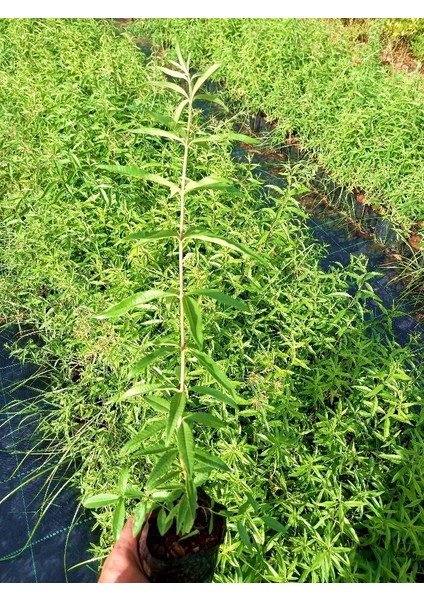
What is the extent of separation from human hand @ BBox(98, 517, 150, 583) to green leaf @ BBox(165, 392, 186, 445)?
40 cm

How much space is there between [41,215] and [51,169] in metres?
0.38

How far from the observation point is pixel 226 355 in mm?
2232

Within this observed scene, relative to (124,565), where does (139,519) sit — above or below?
above

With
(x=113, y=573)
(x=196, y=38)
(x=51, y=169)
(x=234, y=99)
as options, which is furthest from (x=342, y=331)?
(x=196, y=38)

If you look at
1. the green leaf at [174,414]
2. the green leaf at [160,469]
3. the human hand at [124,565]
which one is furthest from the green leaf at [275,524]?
the green leaf at [174,414]

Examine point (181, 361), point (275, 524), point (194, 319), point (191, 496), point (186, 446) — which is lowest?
point (275, 524)

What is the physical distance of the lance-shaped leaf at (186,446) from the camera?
1.05 m

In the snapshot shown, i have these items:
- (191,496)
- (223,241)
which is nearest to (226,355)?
(191,496)

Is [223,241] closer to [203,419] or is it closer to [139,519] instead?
[203,419]

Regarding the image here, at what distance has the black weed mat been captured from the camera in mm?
2293

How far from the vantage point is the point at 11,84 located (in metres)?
3.81

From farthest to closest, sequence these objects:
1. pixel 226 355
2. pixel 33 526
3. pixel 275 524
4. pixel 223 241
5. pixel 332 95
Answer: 1. pixel 332 95
2. pixel 33 526
3. pixel 226 355
4. pixel 275 524
5. pixel 223 241

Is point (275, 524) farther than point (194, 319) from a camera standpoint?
Yes

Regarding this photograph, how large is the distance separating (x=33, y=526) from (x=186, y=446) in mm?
1738
